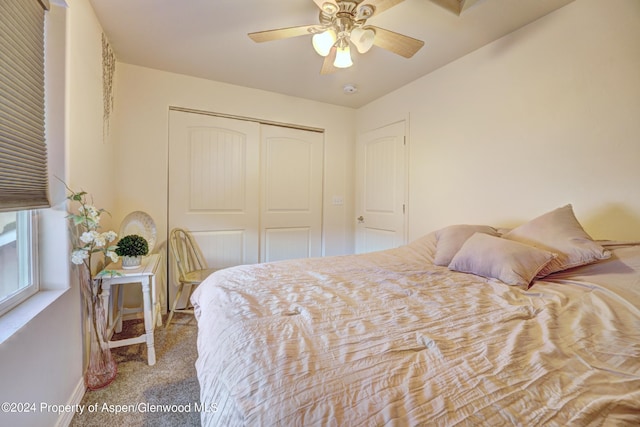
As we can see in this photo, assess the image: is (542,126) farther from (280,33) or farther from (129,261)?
(129,261)

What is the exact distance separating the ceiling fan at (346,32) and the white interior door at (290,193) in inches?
62.5

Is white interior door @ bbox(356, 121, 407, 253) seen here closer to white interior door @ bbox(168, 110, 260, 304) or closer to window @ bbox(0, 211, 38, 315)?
white interior door @ bbox(168, 110, 260, 304)

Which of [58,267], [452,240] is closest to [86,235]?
[58,267]

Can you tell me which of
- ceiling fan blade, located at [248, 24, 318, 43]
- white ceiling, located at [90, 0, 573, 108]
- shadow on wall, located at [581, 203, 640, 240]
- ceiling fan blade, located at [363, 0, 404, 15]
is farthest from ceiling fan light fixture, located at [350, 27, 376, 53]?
shadow on wall, located at [581, 203, 640, 240]

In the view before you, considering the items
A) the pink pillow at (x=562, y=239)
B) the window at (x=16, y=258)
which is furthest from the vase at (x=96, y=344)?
the pink pillow at (x=562, y=239)

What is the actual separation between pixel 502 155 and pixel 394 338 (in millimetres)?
1868

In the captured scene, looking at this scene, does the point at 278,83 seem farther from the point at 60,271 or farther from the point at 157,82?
the point at 60,271

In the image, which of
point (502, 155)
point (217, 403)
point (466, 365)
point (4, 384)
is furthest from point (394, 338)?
point (502, 155)

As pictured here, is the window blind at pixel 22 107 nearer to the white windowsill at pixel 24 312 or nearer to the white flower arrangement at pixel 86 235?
the white flower arrangement at pixel 86 235

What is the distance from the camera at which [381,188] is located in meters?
3.14

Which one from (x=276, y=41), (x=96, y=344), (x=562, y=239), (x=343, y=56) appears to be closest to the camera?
(x=562, y=239)

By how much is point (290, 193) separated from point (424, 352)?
268 cm

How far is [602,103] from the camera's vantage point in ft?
4.99

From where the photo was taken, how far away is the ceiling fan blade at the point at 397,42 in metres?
1.54
